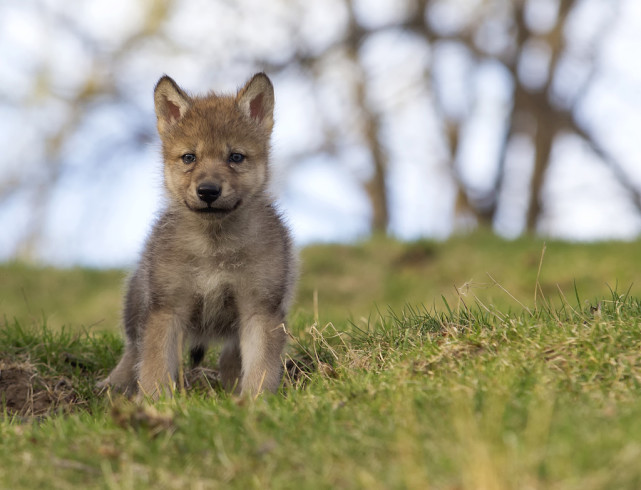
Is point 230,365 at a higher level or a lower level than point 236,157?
lower

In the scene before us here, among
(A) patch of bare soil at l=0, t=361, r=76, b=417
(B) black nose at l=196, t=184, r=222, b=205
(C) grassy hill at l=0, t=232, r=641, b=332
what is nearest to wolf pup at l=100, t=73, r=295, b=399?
(B) black nose at l=196, t=184, r=222, b=205

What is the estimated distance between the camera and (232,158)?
4918 mm

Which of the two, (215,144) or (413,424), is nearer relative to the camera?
(413,424)

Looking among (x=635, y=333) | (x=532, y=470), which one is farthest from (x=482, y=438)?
(x=635, y=333)

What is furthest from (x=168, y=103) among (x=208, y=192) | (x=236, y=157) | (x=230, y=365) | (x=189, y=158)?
(x=230, y=365)

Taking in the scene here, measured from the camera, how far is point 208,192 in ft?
15.0

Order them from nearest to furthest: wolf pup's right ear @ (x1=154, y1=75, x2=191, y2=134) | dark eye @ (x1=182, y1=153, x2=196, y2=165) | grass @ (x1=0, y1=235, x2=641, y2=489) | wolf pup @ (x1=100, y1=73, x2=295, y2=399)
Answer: grass @ (x1=0, y1=235, x2=641, y2=489), wolf pup @ (x1=100, y1=73, x2=295, y2=399), dark eye @ (x1=182, y1=153, x2=196, y2=165), wolf pup's right ear @ (x1=154, y1=75, x2=191, y2=134)

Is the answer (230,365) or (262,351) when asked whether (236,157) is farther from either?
(230,365)

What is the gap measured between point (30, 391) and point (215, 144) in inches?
77.0

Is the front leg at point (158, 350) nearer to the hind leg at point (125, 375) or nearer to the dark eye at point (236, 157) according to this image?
the hind leg at point (125, 375)

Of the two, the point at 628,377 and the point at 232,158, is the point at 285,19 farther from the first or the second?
the point at 628,377

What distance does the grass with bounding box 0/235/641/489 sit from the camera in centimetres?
270

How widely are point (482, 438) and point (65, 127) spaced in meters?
15.1

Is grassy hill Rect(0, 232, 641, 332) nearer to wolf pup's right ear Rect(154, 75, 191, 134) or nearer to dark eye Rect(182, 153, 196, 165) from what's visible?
wolf pup's right ear Rect(154, 75, 191, 134)
